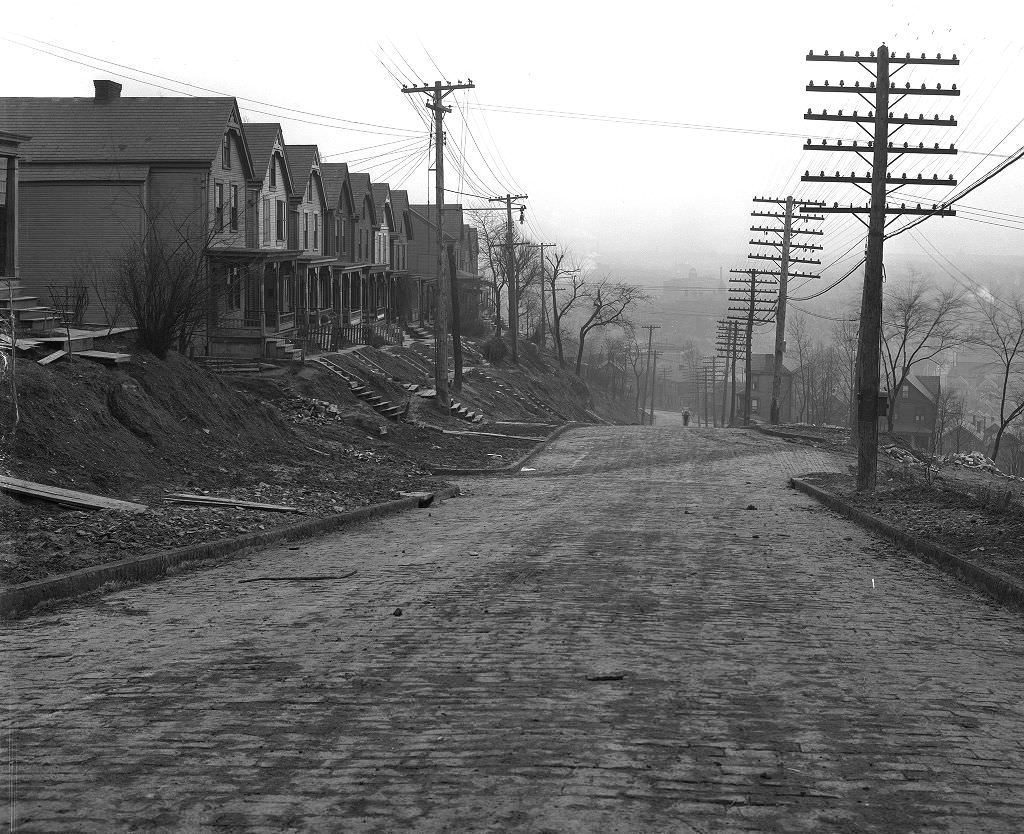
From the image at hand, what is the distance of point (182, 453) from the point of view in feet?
53.6

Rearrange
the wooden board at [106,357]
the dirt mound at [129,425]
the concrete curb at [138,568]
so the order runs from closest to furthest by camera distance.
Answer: the concrete curb at [138,568]
the dirt mound at [129,425]
the wooden board at [106,357]

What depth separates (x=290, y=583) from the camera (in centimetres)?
977

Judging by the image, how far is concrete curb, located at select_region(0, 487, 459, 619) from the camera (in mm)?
8383

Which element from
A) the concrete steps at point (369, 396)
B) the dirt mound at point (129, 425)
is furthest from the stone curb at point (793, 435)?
the dirt mound at point (129, 425)

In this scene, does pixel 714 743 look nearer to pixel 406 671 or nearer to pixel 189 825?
pixel 406 671

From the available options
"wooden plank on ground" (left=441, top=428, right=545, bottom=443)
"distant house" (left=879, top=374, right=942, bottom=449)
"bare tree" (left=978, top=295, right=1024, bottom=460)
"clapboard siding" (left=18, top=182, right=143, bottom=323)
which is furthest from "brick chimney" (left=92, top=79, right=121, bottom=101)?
"distant house" (left=879, top=374, right=942, bottom=449)

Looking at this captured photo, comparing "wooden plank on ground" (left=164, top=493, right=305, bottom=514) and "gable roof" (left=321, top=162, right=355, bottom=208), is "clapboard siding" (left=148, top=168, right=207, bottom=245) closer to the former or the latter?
"gable roof" (left=321, top=162, right=355, bottom=208)

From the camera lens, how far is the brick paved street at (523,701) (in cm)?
444

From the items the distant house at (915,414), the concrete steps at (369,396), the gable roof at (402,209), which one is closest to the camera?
the concrete steps at (369,396)

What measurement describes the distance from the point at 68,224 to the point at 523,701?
32.2 metres

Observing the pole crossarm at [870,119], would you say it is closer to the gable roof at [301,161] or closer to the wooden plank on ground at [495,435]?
the wooden plank on ground at [495,435]

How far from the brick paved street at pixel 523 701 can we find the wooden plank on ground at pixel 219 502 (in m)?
2.76

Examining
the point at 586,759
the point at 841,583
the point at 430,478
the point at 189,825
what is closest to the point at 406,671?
the point at 586,759

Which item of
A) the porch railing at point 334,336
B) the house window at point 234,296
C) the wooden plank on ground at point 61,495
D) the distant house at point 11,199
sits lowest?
the wooden plank on ground at point 61,495
